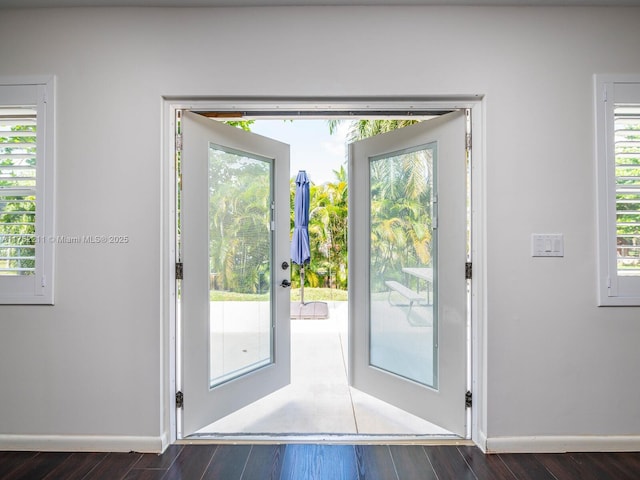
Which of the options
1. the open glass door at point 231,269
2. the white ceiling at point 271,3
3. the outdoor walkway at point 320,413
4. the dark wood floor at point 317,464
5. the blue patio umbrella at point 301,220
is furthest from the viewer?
the blue patio umbrella at point 301,220

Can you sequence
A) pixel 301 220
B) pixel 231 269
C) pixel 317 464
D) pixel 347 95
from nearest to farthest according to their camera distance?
pixel 317 464 → pixel 347 95 → pixel 231 269 → pixel 301 220

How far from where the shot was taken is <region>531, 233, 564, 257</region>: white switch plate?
1817 millimetres

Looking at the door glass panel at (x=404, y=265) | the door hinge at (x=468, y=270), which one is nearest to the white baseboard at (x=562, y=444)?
the door glass panel at (x=404, y=265)

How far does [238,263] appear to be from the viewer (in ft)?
7.27

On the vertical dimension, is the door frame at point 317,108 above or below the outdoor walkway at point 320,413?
above

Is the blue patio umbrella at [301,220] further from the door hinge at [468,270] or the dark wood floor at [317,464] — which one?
the dark wood floor at [317,464]

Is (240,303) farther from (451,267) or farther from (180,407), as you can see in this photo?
(451,267)

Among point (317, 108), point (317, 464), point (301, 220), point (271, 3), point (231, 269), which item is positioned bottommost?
point (317, 464)

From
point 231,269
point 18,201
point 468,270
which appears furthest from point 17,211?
point 468,270

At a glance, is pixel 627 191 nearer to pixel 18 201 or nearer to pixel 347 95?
pixel 347 95

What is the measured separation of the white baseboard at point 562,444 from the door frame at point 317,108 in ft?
0.33

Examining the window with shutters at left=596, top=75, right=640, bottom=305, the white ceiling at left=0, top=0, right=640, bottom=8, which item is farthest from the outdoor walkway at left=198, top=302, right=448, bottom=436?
the white ceiling at left=0, top=0, right=640, bottom=8

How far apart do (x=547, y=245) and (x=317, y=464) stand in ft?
5.87

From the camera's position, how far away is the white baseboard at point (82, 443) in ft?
5.98
